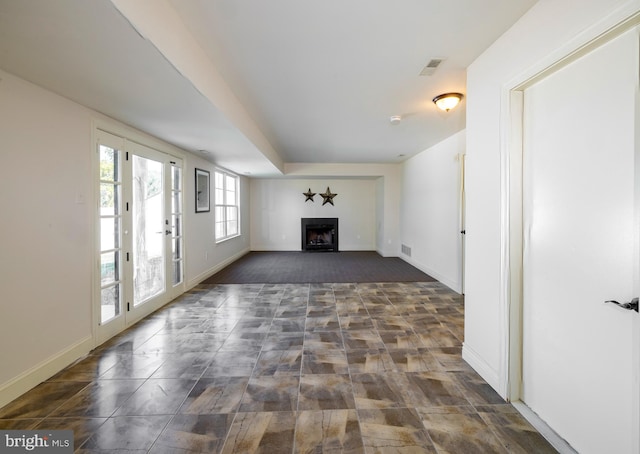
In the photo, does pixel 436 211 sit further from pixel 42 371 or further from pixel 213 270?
pixel 42 371

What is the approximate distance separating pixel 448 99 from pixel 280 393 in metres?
3.00

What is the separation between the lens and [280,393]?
204 cm

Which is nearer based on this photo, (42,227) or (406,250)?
(42,227)

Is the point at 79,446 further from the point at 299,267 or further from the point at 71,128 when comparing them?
the point at 299,267

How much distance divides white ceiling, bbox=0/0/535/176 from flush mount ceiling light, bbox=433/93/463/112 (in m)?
0.08

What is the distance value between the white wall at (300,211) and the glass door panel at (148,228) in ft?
15.3

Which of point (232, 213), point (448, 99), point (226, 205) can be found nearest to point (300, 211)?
point (232, 213)

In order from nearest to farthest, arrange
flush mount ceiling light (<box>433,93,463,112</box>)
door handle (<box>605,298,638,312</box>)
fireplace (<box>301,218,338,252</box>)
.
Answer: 1. door handle (<box>605,298,638,312</box>)
2. flush mount ceiling light (<box>433,93,463,112</box>)
3. fireplace (<box>301,218,338,252</box>)

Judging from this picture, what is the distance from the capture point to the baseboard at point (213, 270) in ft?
15.7

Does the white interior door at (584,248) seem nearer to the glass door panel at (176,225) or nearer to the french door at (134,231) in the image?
the french door at (134,231)

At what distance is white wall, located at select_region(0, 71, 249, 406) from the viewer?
196 cm

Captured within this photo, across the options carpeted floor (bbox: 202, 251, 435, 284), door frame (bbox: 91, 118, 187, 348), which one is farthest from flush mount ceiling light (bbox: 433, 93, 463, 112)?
door frame (bbox: 91, 118, 187, 348)

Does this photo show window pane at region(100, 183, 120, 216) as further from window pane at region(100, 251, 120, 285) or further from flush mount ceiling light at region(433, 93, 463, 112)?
flush mount ceiling light at region(433, 93, 463, 112)

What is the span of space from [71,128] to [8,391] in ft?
6.31
